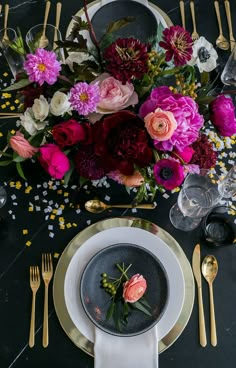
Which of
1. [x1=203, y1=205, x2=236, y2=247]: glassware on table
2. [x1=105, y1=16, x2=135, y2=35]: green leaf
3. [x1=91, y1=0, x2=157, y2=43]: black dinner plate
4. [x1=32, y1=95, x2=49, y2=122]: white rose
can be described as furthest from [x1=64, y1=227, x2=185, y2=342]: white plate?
[x1=91, y1=0, x2=157, y2=43]: black dinner plate

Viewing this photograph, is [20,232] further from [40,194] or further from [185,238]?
[185,238]

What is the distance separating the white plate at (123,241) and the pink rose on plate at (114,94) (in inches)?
12.9

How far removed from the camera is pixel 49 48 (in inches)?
45.9

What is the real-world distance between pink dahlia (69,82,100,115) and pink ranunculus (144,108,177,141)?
0.11 m

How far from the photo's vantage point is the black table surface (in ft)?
2.93

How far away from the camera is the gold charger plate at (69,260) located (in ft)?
2.93

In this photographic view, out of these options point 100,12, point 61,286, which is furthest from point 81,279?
point 100,12

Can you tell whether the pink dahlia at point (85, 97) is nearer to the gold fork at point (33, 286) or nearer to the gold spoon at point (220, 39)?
the gold fork at point (33, 286)

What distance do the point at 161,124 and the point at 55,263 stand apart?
456 mm

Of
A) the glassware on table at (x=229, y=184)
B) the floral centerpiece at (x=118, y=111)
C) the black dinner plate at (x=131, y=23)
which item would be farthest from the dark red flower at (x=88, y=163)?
the black dinner plate at (x=131, y=23)

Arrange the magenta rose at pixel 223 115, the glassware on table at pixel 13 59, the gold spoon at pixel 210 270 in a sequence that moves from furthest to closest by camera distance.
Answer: the glassware on table at pixel 13 59 → the gold spoon at pixel 210 270 → the magenta rose at pixel 223 115

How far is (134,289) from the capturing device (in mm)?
876

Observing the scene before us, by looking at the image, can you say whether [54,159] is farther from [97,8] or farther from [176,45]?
[97,8]

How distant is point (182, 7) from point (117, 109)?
0.69 metres
